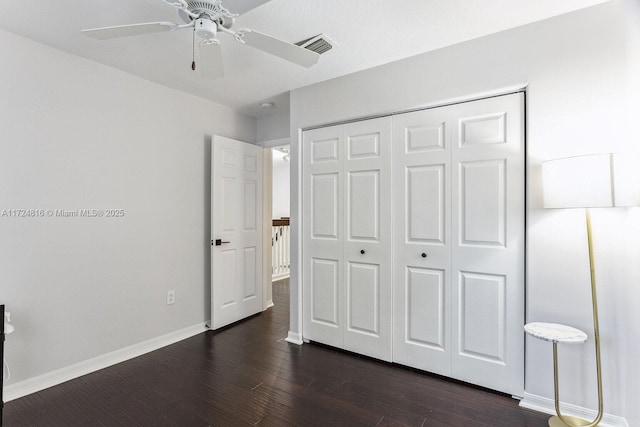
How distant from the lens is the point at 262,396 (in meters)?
2.19

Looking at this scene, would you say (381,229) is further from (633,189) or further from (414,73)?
(633,189)

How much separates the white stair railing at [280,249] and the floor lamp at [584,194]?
458 cm

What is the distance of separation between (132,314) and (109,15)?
2.30 metres

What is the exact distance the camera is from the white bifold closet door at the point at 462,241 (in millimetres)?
2146

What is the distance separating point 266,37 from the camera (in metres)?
1.60

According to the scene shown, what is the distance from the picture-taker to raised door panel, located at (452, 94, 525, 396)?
2131 mm

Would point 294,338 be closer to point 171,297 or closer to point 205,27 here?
point 171,297

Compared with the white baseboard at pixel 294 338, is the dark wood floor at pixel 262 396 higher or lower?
lower

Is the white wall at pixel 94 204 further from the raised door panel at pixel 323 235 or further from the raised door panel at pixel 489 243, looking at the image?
the raised door panel at pixel 489 243

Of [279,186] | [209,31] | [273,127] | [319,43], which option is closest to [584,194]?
[319,43]

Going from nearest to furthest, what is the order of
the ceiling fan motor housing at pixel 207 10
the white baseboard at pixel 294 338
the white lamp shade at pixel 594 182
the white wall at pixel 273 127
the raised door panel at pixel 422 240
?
the ceiling fan motor housing at pixel 207 10
the white lamp shade at pixel 594 182
the raised door panel at pixel 422 240
the white baseboard at pixel 294 338
the white wall at pixel 273 127

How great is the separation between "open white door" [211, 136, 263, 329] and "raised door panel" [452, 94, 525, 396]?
2325mm

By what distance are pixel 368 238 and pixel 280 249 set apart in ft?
11.6

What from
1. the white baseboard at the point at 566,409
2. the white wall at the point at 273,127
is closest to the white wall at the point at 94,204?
the white wall at the point at 273,127
